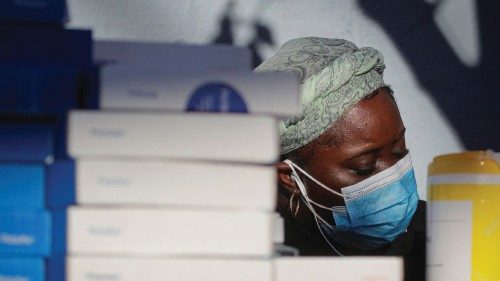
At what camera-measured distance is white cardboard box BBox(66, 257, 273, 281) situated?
0.87 metres

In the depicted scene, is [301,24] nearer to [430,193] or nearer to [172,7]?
[172,7]

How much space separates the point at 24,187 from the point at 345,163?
3.51 feet

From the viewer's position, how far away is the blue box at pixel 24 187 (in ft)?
2.98

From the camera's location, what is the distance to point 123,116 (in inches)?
34.8

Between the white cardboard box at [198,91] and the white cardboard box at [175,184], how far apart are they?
8 centimetres

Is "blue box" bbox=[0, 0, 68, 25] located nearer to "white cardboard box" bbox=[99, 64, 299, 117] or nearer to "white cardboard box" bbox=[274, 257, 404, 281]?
"white cardboard box" bbox=[99, 64, 299, 117]

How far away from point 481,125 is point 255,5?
1.01 metres

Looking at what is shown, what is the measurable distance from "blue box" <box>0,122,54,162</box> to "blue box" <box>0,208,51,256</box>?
Result: 0.07 m

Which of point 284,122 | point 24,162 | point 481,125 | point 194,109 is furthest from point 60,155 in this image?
point 481,125

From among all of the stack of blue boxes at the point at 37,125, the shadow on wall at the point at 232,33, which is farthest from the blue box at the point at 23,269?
the shadow on wall at the point at 232,33

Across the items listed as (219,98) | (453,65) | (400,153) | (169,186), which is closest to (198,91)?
(219,98)

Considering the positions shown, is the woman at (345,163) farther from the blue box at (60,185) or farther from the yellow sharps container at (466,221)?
the blue box at (60,185)

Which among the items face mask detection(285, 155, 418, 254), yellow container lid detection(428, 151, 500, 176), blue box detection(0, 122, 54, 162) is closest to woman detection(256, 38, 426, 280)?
face mask detection(285, 155, 418, 254)

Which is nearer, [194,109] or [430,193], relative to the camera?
[194,109]
